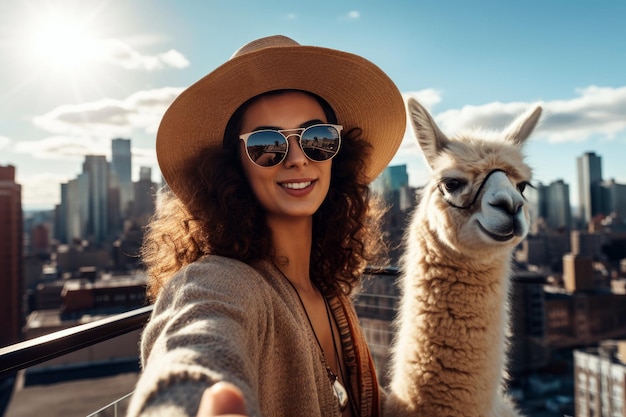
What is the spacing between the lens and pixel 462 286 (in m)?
1.71

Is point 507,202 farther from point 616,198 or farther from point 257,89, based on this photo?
point 616,198

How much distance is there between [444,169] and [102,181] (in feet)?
212

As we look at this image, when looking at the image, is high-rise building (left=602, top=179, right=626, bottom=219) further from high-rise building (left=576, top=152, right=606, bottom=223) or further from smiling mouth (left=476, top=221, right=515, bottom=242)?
smiling mouth (left=476, top=221, right=515, bottom=242)

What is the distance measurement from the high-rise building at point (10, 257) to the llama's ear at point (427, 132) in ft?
97.2

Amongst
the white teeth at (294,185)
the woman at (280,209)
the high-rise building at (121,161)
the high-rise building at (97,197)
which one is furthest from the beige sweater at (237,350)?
the high-rise building at (121,161)

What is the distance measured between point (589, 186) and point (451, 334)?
9411 centimetres

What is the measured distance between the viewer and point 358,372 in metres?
1.53

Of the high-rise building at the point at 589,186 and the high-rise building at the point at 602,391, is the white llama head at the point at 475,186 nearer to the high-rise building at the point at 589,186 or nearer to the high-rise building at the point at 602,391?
the high-rise building at the point at 602,391

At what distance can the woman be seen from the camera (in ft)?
3.77

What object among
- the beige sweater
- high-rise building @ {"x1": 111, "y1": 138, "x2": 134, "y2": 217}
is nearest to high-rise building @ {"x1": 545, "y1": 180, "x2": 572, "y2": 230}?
high-rise building @ {"x1": 111, "y1": 138, "x2": 134, "y2": 217}

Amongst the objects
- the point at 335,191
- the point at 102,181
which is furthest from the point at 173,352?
the point at 102,181

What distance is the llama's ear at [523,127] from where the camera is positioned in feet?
6.62

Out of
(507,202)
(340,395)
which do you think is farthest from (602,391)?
(340,395)

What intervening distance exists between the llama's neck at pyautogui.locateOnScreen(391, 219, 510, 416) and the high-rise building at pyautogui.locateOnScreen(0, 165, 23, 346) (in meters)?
29.6
